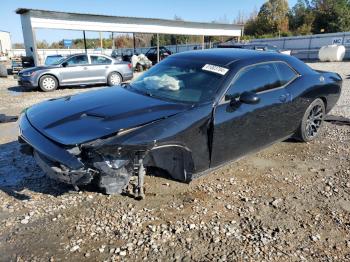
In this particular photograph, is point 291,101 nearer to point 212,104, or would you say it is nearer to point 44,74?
point 212,104

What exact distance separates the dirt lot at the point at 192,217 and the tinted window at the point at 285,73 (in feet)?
4.00

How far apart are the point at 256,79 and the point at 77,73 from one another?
991 cm

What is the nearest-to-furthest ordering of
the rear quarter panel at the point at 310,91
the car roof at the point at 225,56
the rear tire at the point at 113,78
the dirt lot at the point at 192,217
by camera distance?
the dirt lot at the point at 192,217
the car roof at the point at 225,56
the rear quarter panel at the point at 310,91
the rear tire at the point at 113,78

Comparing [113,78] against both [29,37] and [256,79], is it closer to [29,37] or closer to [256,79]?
[29,37]

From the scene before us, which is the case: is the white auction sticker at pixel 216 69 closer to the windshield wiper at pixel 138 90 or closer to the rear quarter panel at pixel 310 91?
the windshield wiper at pixel 138 90

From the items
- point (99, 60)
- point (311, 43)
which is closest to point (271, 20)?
point (311, 43)

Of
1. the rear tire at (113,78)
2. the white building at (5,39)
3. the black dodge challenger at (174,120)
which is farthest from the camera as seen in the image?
the white building at (5,39)

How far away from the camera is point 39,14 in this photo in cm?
1828

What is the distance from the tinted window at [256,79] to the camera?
13.3 ft

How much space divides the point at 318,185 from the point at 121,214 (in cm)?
248

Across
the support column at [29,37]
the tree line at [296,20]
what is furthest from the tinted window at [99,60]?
the tree line at [296,20]

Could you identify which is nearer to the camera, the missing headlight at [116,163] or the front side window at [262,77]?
the missing headlight at [116,163]

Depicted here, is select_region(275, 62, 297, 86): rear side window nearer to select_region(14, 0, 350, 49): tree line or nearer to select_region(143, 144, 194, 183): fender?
select_region(143, 144, 194, 183): fender

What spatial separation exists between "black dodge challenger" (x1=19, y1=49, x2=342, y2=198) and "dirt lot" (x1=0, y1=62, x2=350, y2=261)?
0.33 meters
